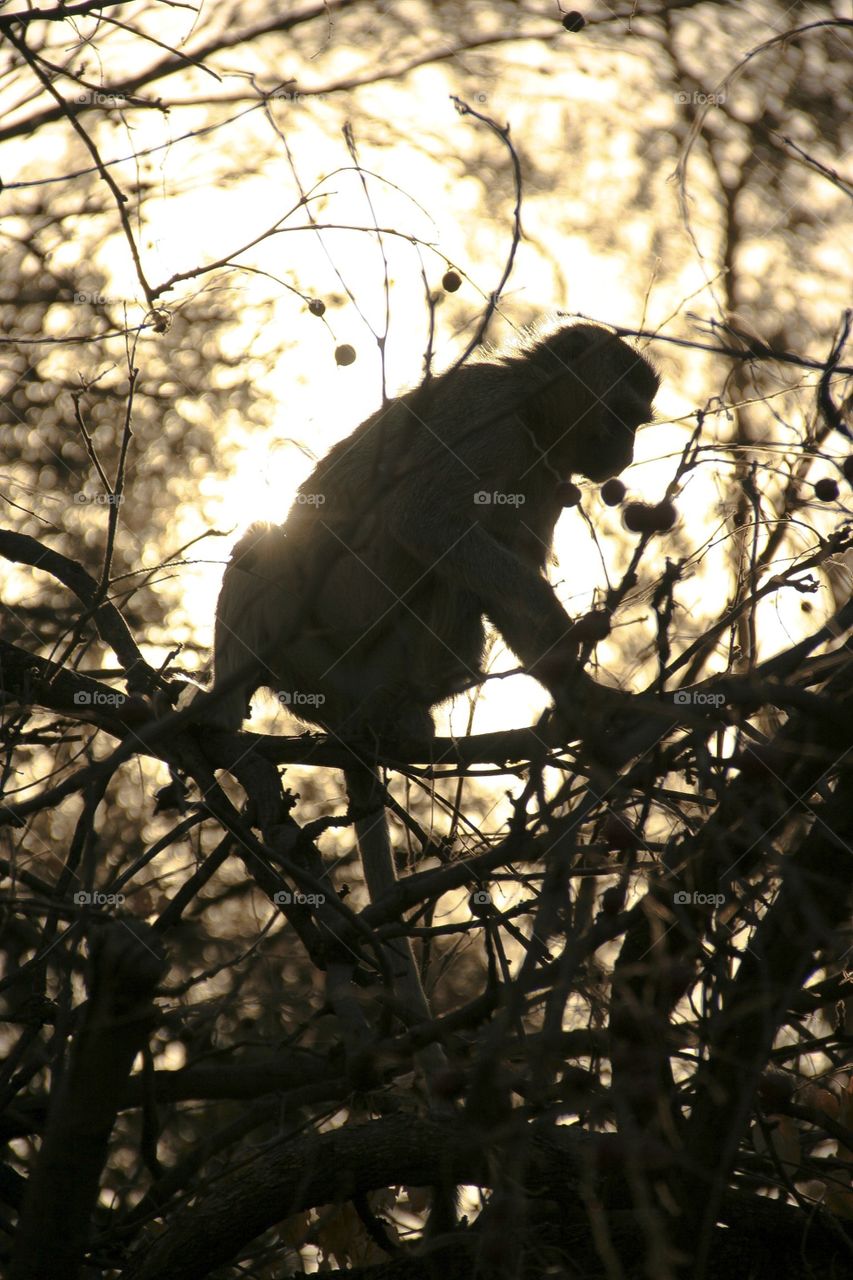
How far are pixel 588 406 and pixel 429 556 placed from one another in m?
1.09

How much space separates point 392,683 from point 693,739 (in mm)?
2840

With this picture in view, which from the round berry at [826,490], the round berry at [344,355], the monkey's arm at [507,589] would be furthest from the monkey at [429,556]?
the round berry at [826,490]

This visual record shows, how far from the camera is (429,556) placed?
5.45 metres

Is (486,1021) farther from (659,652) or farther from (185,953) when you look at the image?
(185,953)

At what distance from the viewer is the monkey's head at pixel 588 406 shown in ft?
18.9

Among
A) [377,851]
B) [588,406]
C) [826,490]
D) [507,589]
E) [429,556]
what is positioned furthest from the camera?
[588,406]

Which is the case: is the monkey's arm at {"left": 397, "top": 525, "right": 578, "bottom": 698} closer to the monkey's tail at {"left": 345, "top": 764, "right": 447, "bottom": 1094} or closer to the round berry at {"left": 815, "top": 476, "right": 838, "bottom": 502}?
the monkey's tail at {"left": 345, "top": 764, "right": 447, "bottom": 1094}

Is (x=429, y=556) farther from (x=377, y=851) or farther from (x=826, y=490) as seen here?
(x=826, y=490)

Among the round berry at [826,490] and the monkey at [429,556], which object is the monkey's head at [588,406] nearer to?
the monkey at [429,556]

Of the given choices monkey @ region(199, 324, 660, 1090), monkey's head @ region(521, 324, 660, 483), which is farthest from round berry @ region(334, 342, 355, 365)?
monkey's head @ region(521, 324, 660, 483)

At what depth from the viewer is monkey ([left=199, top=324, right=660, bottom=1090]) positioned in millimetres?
5008

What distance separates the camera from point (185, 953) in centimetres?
721

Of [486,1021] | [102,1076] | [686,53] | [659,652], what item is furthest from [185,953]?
[686,53]

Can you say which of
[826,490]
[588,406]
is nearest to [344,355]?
[826,490]
